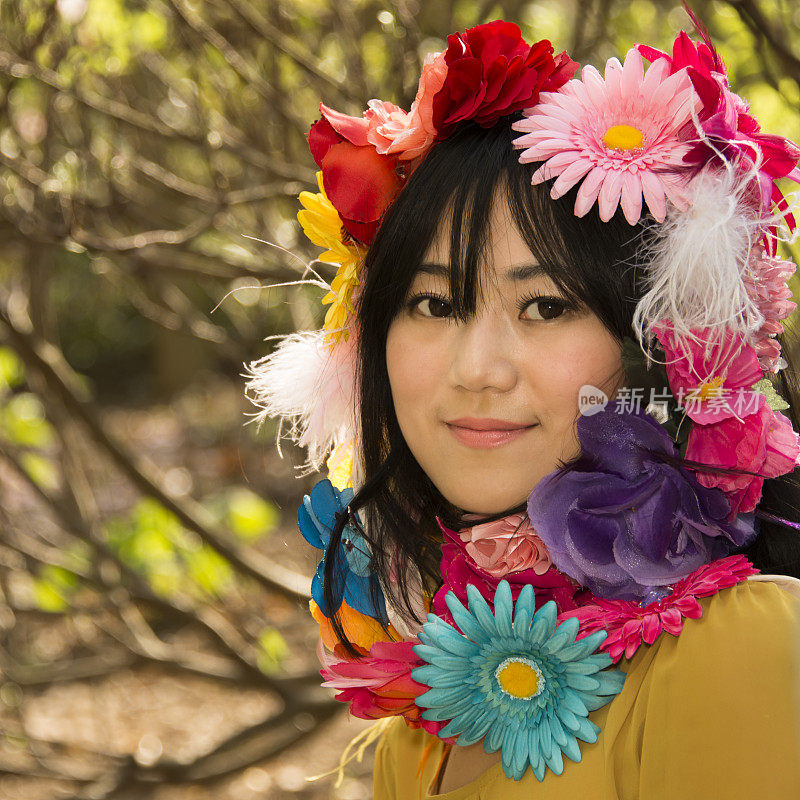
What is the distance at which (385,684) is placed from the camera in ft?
4.07

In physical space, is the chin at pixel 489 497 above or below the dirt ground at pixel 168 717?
above

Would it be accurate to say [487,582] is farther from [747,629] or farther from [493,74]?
[493,74]

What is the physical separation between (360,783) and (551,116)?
2.93 meters

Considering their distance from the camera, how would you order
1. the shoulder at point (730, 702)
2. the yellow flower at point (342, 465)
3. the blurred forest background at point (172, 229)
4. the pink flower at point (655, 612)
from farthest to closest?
the blurred forest background at point (172, 229) → the yellow flower at point (342, 465) → the pink flower at point (655, 612) → the shoulder at point (730, 702)

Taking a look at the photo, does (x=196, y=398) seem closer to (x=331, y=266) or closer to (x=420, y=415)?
(x=331, y=266)

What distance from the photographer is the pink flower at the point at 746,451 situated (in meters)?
1.08

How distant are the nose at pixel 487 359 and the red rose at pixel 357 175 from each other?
269 millimetres

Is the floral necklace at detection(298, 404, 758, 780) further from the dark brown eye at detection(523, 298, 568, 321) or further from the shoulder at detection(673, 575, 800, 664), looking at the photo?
the dark brown eye at detection(523, 298, 568, 321)

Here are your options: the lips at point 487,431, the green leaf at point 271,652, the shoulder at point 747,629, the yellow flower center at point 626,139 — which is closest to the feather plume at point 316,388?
the lips at point 487,431

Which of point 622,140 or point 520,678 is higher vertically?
point 622,140

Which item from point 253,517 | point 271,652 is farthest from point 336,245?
point 253,517

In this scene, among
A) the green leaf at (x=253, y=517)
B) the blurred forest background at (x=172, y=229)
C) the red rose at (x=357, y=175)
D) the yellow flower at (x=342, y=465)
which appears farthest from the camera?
the green leaf at (x=253, y=517)

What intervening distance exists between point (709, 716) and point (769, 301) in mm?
492

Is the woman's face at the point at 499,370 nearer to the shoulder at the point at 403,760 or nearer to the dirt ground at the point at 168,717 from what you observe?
the shoulder at the point at 403,760
